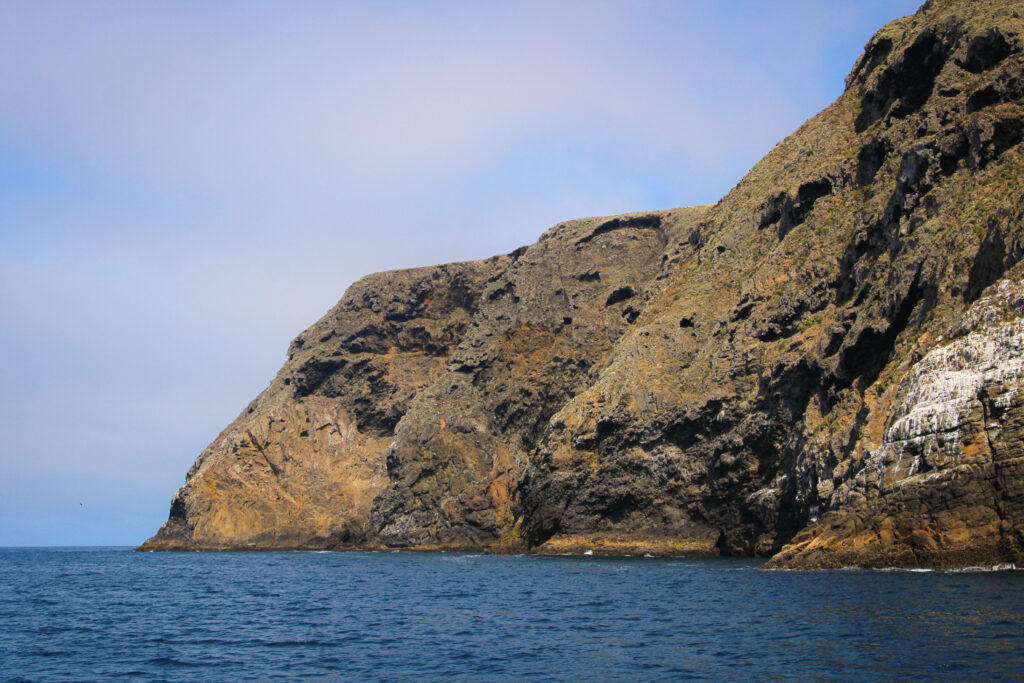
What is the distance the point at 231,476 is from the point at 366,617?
95294mm

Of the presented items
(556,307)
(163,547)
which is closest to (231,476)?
(163,547)

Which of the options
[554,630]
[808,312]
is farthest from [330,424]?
[554,630]

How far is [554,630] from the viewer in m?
28.8

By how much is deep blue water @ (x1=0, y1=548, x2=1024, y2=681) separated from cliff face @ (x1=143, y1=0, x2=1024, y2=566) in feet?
23.1

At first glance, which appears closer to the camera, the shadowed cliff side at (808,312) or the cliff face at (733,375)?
the cliff face at (733,375)

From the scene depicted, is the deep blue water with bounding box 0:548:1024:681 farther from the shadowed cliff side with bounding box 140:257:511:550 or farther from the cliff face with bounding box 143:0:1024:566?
the shadowed cliff side with bounding box 140:257:511:550

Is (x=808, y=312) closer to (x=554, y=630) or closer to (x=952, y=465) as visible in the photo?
(x=952, y=465)

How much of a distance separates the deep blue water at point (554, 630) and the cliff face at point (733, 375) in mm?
7056

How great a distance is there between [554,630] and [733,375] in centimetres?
4534

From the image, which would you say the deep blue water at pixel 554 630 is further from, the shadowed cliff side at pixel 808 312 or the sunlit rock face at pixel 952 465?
the shadowed cliff side at pixel 808 312

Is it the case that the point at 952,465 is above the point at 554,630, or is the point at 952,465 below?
above

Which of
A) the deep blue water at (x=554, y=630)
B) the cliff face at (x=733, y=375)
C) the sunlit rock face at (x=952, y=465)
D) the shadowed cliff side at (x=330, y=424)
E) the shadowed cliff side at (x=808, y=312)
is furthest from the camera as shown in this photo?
the shadowed cliff side at (x=330, y=424)

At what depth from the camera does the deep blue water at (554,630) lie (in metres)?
21.0

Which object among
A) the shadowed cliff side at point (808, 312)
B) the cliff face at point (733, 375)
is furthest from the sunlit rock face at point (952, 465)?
the shadowed cliff side at point (808, 312)
